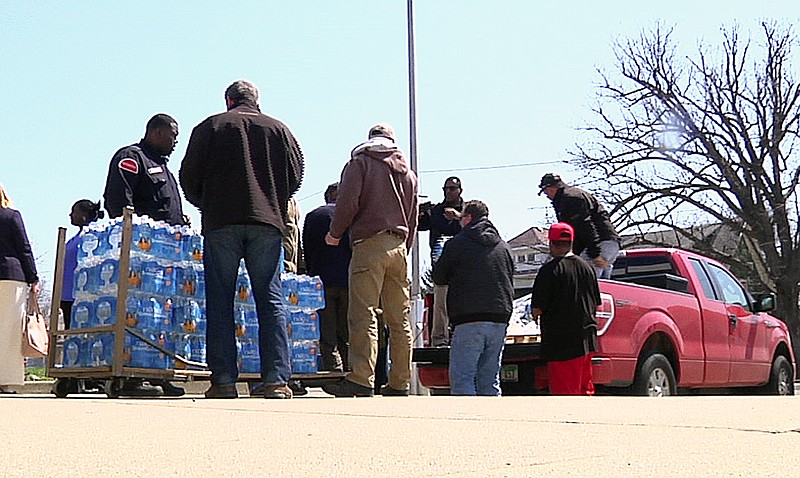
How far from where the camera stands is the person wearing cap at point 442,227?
9.90 meters

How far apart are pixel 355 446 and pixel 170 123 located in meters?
4.49

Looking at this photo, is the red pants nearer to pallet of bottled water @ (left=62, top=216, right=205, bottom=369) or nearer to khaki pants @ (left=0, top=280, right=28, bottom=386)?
pallet of bottled water @ (left=62, top=216, right=205, bottom=369)

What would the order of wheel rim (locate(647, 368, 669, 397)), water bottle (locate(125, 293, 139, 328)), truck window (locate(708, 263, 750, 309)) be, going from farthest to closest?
truck window (locate(708, 263, 750, 309)) → wheel rim (locate(647, 368, 669, 397)) → water bottle (locate(125, 293, 139, 328))

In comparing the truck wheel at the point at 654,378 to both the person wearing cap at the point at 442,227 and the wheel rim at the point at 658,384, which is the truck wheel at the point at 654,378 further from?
the person wearing cap at the point at 442,227

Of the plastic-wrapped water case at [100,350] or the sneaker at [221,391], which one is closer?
the sneaker at [221,391]

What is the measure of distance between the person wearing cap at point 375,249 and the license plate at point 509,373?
1.50 m

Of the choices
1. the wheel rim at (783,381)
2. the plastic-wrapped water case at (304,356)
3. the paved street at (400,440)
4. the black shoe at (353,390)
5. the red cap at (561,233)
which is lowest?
the wheel rim at (783,381)

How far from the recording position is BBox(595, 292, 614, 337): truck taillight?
8453mm

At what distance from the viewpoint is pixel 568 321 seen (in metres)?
8.02

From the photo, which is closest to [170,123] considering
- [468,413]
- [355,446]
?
[468,413]

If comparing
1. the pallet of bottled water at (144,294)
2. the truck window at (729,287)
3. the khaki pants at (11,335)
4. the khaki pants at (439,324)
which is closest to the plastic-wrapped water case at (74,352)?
the pallet of bottled water at (144,294)

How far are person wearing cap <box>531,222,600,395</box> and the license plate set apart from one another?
0.61 m

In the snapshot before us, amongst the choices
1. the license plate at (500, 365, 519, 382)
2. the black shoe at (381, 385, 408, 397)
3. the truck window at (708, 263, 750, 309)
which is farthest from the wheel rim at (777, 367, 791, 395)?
the black shoe at (381, 385, 408, 397)

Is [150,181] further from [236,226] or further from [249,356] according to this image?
[249,356]
